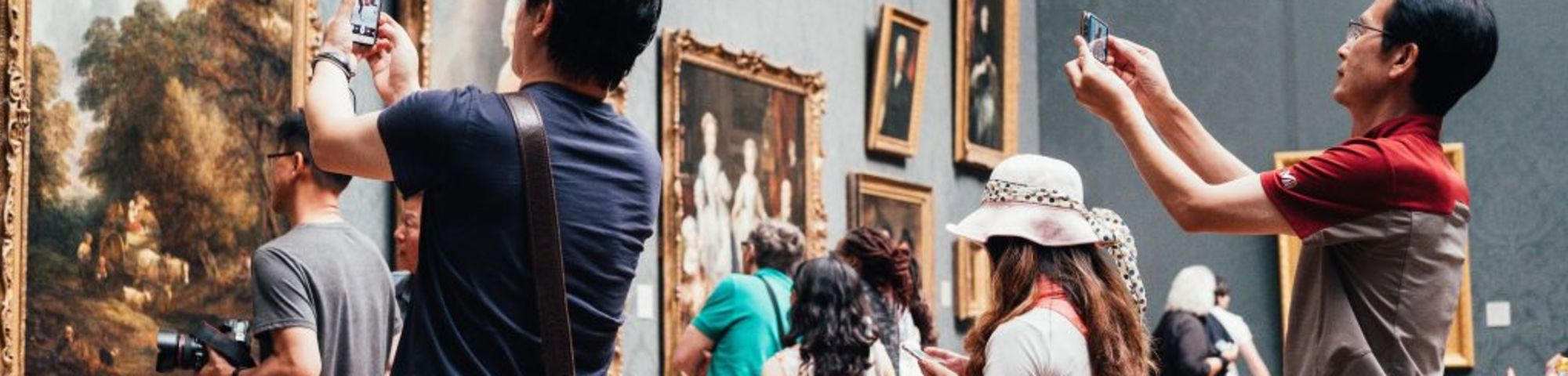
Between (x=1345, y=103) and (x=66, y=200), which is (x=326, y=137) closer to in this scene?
(x=1345, y=103)

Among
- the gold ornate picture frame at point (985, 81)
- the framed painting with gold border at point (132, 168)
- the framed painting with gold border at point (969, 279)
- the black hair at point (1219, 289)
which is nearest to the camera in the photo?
the framed painting with gold border at point (132, 168)

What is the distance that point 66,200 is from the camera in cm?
704

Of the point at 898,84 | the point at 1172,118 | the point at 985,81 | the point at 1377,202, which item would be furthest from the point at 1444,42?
the point at 985,81

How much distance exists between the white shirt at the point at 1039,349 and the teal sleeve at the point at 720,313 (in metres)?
4.42

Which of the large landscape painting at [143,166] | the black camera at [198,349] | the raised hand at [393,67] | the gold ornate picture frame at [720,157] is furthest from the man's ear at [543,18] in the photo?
the gold ornate picture frame at [720,157]

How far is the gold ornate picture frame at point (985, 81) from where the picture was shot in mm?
15812

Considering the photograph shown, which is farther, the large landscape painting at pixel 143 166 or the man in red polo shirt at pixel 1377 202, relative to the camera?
the large landscape painting at pixel 143 166

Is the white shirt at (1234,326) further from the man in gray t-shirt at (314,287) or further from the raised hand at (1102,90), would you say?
the raised hand at (1102,90)

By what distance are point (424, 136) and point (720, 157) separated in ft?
27.7

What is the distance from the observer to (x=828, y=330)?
844cm

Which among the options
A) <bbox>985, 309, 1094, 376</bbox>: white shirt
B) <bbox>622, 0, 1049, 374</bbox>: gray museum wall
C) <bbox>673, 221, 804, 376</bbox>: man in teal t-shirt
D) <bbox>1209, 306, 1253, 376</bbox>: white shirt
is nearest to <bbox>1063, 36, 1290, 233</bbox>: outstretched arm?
<bbox>985, 309, 1094, 376</bbox>: white shirt

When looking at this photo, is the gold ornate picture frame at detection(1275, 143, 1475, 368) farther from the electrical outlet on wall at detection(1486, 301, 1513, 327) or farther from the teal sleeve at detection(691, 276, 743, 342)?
the teal sleeve at detection(691, 276, 743, 342)

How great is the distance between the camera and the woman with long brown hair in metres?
4.98

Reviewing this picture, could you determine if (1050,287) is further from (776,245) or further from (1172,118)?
(776,245)
